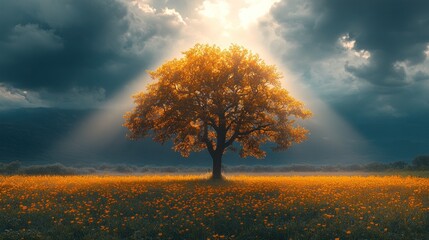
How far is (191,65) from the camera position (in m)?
36.5

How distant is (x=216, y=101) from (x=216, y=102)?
95mm

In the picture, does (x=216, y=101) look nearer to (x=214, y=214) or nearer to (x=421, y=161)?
(x=214, y=214)

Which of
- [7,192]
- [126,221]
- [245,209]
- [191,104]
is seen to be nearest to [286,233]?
[245,209]

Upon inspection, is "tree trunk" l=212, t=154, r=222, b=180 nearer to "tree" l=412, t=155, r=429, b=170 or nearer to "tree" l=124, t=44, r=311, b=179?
"tree" l=124, t=44, r=311, b=179

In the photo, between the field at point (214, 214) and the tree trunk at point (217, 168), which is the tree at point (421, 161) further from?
the field at point (214, 214)

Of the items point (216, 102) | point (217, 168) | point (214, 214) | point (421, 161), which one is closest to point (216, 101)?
point (216, 102)

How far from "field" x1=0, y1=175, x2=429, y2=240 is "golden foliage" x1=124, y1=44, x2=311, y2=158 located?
11.9 m

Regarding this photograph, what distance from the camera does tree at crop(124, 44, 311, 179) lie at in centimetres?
3603

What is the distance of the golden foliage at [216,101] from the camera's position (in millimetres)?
36031

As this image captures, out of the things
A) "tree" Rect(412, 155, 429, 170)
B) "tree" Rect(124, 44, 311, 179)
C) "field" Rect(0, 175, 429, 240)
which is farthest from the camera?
"tree" Rect(412, 155, 429, 170)

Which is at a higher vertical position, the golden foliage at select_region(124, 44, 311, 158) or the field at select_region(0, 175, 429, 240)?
the golden foliage at select_region(124, 44, 311, 158)

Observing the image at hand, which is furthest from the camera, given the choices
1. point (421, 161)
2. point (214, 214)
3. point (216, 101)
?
point (421, 161)

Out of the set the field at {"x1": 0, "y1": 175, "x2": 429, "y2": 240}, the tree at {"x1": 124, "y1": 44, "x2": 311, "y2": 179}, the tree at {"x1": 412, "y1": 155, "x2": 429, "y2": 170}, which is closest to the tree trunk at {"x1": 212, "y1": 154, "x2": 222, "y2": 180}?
the tree at {"x1": 124, "y1": 44, "x2": 311, "y2": 179}

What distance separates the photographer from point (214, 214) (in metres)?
18.7
